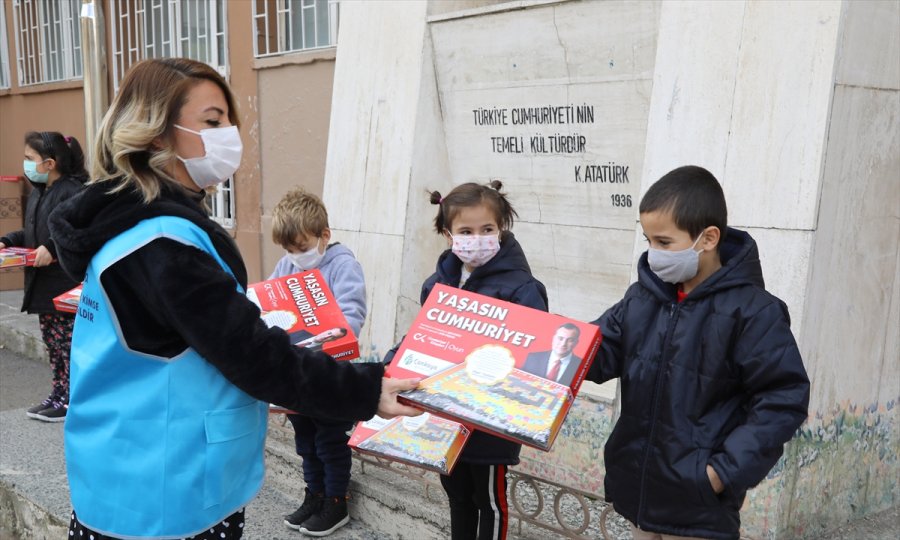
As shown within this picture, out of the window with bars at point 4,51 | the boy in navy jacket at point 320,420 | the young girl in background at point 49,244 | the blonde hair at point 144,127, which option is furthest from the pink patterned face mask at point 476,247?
the window with bars at point 4,51

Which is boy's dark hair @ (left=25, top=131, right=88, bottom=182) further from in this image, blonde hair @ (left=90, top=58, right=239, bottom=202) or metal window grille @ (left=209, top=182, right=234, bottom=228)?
blonde hair @ (left=90, top=58, right=239, bottom=202)

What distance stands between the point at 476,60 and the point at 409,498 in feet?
9.18

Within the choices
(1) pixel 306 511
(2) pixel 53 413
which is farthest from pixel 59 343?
Result: (1) pixel 306 511

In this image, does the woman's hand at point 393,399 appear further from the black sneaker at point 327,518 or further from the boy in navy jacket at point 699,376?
the black sneaker at point 327,518

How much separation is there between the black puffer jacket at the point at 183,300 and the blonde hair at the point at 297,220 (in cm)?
177

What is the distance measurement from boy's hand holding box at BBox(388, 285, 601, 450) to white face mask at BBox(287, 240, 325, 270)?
1.50 metres

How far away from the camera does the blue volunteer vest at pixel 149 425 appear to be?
6.28 ft

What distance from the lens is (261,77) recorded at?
25.7 feet

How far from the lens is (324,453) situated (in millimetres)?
3781

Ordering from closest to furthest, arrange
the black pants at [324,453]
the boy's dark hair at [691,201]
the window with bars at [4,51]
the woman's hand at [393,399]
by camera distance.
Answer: the woman's hand at [393,399]
the boy's dark hair at [691,201]
the black pants at [324,453]
the window with bars at [4,51]

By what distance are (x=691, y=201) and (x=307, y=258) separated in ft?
6.81

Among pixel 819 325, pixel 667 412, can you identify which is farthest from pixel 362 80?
pixel 667 412

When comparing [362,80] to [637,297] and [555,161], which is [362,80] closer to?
[555,161]

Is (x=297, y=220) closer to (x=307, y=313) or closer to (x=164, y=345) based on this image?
(x=307, y=313)
